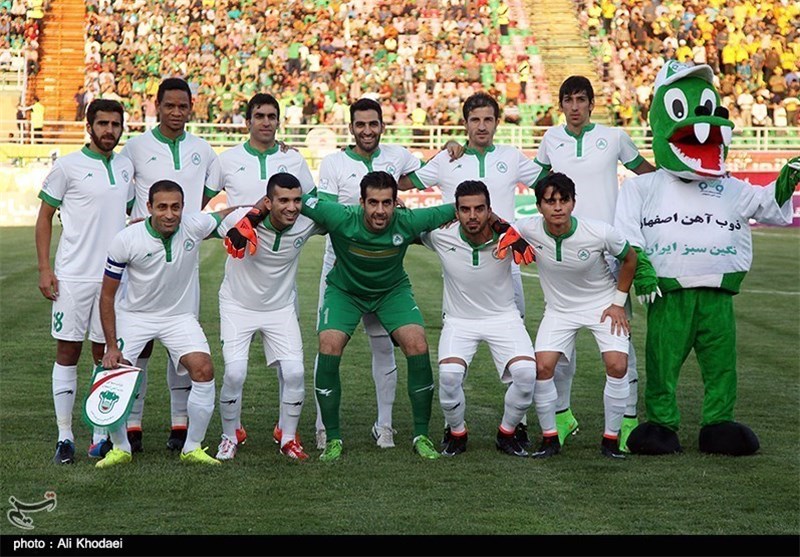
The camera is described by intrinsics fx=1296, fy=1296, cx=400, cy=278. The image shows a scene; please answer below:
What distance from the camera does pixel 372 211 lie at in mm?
7496

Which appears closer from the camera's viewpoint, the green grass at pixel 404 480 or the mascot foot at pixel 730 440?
the green grass at pixel 404 480

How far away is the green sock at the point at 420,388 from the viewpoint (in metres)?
7.69

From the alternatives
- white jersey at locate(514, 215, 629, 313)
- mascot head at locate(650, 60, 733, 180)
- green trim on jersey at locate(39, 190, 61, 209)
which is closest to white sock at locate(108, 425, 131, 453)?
green trim on jersey at locate(39, 190, 61, 209)

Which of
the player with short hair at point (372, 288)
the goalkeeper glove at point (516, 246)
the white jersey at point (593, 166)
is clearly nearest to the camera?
the goalkeeper glove at point (516, 246)

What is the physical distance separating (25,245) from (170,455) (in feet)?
51.7

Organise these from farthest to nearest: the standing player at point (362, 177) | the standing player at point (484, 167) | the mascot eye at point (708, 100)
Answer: the standing player at point (484, 167) → the standing player at point (362, 177) → the mascot eye at point (708, 100)

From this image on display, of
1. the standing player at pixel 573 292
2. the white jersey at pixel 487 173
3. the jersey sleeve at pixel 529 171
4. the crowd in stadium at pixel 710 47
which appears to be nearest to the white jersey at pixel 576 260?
the standing player at pixel 573 292

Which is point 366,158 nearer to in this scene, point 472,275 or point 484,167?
point 484,167

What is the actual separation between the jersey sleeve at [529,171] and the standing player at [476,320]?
2.78 feet

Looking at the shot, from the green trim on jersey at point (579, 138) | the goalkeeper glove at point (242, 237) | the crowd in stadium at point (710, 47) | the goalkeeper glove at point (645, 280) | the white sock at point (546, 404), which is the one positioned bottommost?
the white sock at point (546, 404)

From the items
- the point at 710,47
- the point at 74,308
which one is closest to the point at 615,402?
the point at 74,308

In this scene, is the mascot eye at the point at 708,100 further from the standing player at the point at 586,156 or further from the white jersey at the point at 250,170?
the white jersey at the point at 250,170

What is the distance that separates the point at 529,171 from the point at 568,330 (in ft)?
3.95

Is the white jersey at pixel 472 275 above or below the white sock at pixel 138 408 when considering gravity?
above
